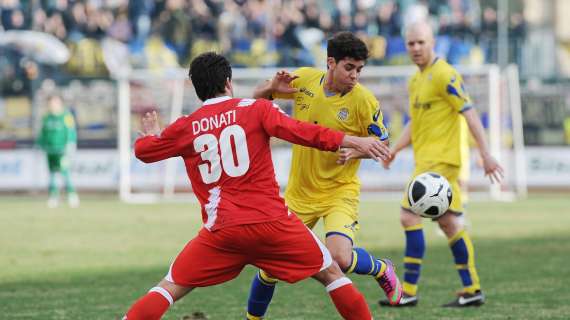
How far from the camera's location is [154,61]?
26406 mm

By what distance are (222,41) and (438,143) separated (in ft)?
61.5

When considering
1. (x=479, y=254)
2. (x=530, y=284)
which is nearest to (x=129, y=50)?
(x=479, y=254)

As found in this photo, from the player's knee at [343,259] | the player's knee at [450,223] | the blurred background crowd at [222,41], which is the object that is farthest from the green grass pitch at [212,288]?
the blurred background crowd at [222,41]

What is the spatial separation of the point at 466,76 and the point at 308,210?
16.5 metres

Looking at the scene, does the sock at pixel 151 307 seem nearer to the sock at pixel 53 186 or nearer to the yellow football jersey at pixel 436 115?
the yellow football jersey at pixel 436 115

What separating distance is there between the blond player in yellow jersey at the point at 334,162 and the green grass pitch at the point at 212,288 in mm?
1181

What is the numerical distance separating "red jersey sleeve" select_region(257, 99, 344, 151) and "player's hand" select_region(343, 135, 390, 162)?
0.07 metres

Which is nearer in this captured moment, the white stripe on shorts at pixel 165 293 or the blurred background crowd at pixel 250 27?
the white stripe on shorts at pixel 165 293

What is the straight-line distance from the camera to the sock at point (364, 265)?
652 cm

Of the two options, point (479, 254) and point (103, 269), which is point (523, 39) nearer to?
point (479, 254)

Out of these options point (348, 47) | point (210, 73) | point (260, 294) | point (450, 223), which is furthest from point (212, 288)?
Result: point (210, 73)

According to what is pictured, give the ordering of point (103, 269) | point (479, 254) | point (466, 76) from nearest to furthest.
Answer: point (103, 269), point (479, 254), point (466, 76)

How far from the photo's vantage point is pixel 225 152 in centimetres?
554

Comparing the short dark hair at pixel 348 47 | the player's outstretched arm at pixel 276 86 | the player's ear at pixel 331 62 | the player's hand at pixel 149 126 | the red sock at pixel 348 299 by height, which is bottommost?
the red sock at pixel 348 299
